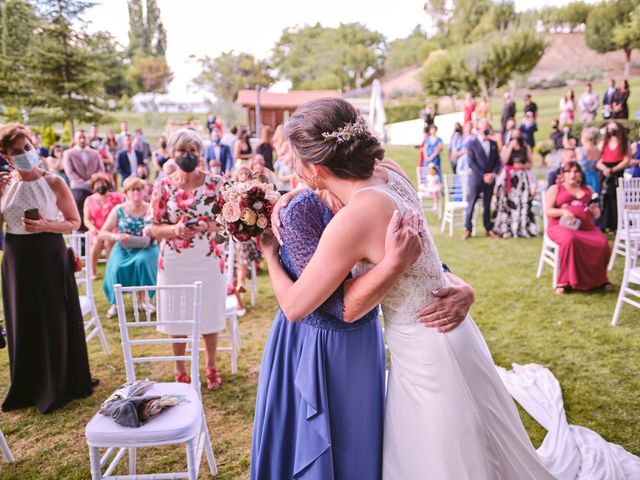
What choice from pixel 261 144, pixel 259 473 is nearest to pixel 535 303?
pixel 259 473

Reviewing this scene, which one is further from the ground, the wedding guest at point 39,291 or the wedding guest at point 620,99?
the wedding guest at point 620,99

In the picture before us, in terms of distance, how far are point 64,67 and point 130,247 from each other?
23539mm

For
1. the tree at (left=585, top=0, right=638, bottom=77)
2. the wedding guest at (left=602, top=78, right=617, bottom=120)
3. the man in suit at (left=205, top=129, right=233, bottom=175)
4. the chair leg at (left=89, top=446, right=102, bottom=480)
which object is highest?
the tree at (left=585, top=0, right=638, bottom=77)

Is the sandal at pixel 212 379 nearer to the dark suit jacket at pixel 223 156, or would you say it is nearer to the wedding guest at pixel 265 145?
the wedding guest at pixel 265 145

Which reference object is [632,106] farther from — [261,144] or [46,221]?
[46,221]

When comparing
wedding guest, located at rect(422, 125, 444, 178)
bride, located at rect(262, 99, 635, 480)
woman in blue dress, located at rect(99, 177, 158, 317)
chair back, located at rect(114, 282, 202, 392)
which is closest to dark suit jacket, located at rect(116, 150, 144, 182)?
wedding guest, located at rect(422, 125, 444, 178)

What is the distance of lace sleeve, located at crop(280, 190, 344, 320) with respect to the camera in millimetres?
→ 1923

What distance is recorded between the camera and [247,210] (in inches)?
82.0

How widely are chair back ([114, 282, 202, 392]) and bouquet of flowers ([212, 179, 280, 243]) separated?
0.97 meters

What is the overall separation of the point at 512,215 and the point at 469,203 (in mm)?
850

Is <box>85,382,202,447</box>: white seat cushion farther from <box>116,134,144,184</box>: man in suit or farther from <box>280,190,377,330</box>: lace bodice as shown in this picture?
<box>116,134,144,184</box>: man in suit

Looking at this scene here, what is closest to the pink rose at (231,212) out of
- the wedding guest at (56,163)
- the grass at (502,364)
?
the grass at (502,364)

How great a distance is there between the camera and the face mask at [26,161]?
12.0 feet

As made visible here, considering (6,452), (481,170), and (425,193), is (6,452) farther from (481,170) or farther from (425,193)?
(425,193)
